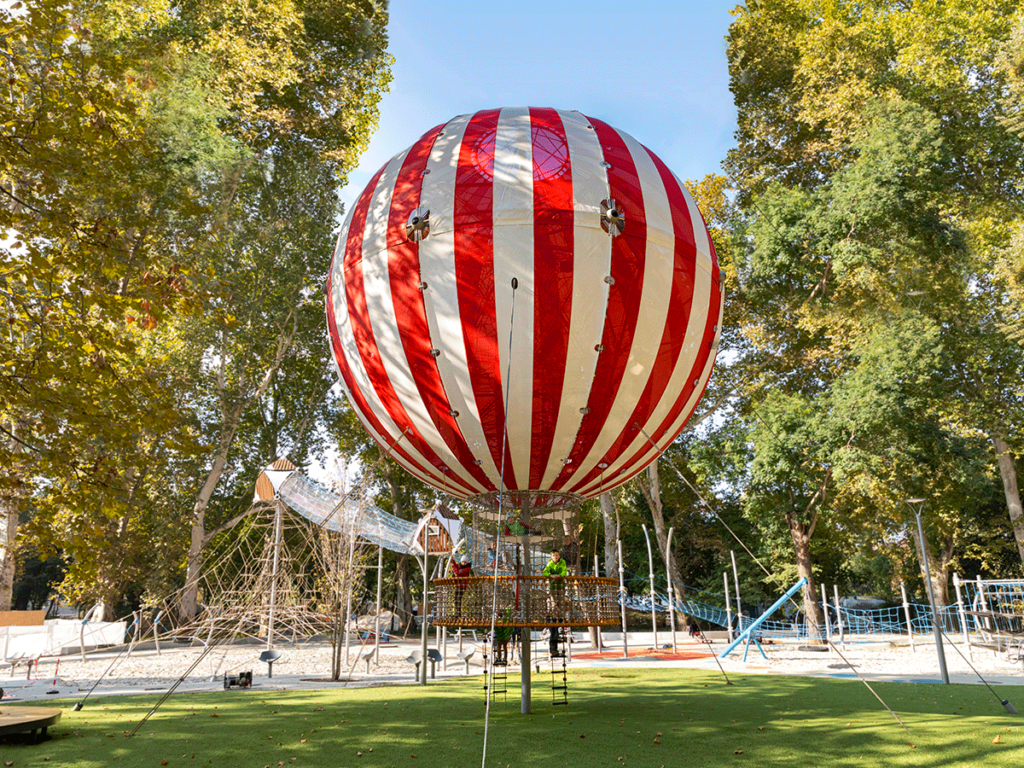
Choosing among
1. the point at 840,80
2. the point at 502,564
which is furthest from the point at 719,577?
the point at 502,564

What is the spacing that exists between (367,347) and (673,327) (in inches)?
123

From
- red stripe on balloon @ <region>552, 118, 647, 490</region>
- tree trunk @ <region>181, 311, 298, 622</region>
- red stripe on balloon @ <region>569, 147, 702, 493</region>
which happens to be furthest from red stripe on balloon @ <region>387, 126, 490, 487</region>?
tree trunk @ <region>181, 311, 298, 622</region>

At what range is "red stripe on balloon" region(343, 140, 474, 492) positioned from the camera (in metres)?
6.84

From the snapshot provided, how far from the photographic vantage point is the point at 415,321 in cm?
647

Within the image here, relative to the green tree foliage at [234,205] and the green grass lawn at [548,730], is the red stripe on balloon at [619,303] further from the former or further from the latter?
the green tree foliage at [234,205]

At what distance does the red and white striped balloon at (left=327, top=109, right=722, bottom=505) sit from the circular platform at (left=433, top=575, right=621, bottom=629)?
3.36ft

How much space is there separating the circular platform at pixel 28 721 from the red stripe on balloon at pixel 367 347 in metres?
4.42

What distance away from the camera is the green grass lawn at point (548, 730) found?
19.3 feet

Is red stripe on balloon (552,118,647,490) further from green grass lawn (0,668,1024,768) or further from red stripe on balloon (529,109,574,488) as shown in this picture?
green grass lawn (0,668,1024,768)

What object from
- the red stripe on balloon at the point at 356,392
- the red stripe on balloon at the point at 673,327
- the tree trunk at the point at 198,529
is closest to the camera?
the red stripe on balloon at the point at 673,327

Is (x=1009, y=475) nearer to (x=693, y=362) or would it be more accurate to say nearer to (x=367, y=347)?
(x=693, y=362)

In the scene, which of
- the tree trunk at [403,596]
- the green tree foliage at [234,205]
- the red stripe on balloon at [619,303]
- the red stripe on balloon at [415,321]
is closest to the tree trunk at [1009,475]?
the red stripe on balloon at [619,303]

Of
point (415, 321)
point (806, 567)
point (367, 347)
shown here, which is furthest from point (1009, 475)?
point (367, 347)

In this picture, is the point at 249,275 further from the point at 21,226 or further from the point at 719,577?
the point at 719,577
